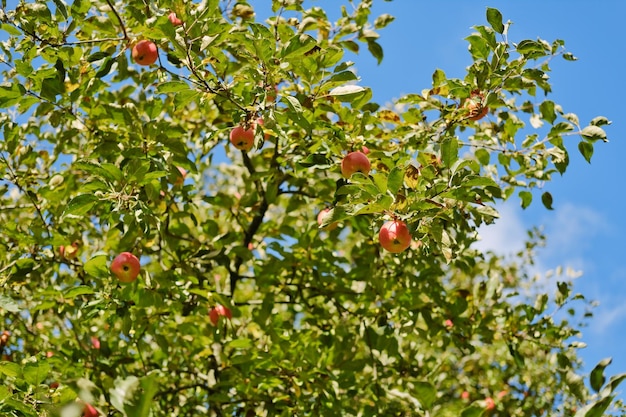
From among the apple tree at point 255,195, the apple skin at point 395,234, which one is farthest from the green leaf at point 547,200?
the apple skin at point 395,234

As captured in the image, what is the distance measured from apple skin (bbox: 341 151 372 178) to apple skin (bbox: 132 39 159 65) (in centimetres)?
124

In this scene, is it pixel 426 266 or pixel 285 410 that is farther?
pixel 426 266

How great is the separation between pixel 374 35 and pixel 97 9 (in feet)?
5.45

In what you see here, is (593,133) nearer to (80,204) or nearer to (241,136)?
(241,136)

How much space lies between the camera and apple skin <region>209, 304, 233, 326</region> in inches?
148

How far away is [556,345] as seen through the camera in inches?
166

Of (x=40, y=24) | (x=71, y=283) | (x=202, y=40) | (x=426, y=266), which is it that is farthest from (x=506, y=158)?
(x=71, y=283)

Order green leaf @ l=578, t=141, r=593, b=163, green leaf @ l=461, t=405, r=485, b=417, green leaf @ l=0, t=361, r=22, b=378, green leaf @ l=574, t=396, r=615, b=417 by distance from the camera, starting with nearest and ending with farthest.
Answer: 1. green leaf @ l=574, t=396, r=615, b=417
2. green leaf @ l=461, t=405, r=485, b=417
3. green leaf @ l=0, t=361, r=22, b=378
4. green leaf @ l=578, t=141, r=593, b=163

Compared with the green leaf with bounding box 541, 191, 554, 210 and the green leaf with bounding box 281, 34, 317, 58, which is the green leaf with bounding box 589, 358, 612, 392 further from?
the green leaf with bounding box 541, 191, 554, 210

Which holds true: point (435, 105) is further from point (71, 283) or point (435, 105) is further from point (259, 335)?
point (71, 283)

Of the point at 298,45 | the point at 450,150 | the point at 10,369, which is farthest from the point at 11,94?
the point at 450,150

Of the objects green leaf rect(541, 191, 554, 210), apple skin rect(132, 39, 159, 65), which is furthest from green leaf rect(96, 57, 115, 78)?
green leaf rect(541, 191, 554, 210)

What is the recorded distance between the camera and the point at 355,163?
9.89ft

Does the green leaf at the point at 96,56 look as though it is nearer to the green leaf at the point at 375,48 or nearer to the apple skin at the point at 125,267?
the apple skin at the point at 125,267
